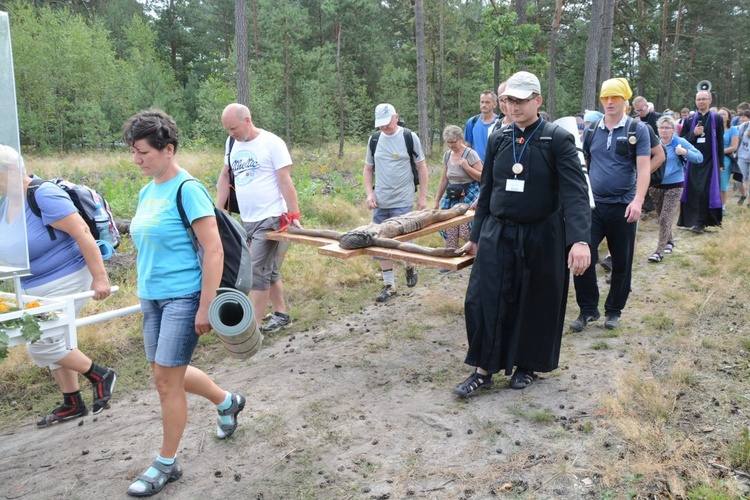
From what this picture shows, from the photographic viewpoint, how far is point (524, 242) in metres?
4.09

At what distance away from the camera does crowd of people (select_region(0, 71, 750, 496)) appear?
3146mm

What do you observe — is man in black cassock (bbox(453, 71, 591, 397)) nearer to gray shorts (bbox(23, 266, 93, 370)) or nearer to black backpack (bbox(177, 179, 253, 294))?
black backpack (bbox(177, 179, 253, 294))

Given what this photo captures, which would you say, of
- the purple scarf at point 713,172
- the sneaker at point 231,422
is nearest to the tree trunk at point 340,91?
the purple scarf at point 713,172

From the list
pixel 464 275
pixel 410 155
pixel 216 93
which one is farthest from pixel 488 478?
pixel 216 93

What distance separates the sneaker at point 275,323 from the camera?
6070mm

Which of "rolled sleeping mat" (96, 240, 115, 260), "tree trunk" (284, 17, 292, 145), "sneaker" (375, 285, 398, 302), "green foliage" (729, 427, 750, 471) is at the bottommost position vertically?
"sneaker" (375, 285, 398, 302)

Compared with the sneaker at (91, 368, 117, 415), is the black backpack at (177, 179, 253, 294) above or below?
above

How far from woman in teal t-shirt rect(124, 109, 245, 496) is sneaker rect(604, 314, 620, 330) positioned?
3815 millimetres

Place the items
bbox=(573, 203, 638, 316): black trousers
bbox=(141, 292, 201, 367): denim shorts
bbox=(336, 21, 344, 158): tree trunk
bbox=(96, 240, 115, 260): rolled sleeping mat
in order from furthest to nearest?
bbox=(336, 21, 344, 158): tree trunk → bbox=(573, 203, 638, 316): black trousers → bbox=(96, 240, 115, 260): rolled sleeping mat → bbox=(141, 292, 201, 367): denim shorts

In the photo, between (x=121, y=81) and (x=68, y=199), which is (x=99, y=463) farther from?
(x=121, y=81)

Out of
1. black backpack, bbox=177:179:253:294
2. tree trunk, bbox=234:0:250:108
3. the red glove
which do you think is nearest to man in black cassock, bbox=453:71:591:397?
black backpack, bbox=177:179:253:294

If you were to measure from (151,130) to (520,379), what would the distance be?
2893mm

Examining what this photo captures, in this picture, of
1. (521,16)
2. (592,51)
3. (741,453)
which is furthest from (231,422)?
(521,16)

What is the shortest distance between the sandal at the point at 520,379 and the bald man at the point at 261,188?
230 cm
